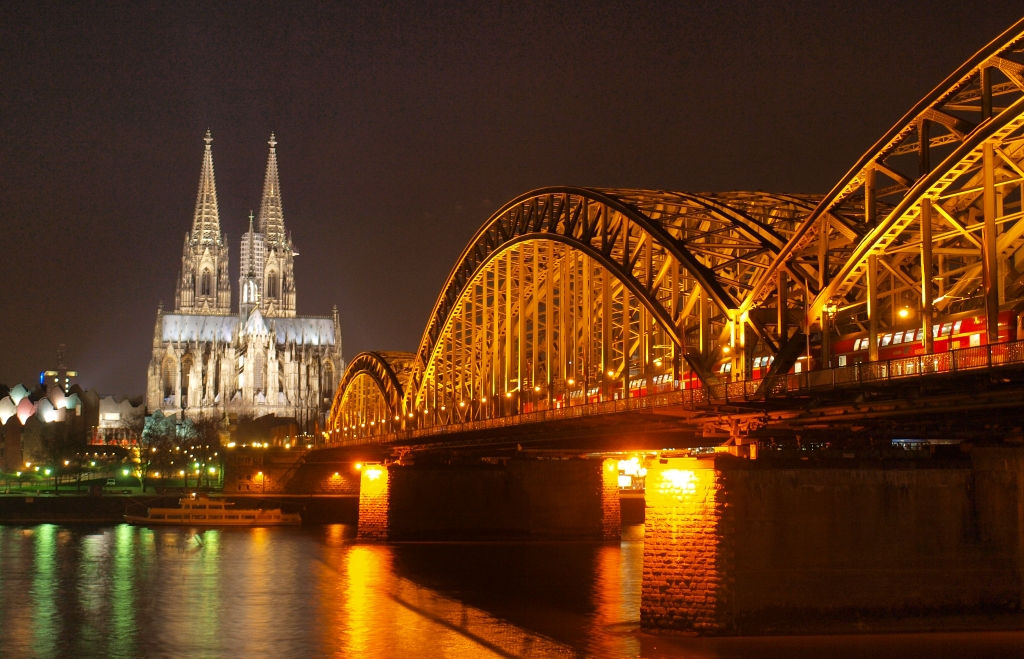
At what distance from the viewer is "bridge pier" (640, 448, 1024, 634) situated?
132ft

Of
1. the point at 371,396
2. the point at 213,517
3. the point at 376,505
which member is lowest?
the point at 213,517

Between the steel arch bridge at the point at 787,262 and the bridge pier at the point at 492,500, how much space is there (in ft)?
17.5

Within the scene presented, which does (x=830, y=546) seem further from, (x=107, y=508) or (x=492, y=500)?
(x=107, y=508)

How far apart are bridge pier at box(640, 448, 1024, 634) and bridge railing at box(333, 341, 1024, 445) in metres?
2.62

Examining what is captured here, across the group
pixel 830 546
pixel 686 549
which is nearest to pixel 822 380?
pixel 830 546

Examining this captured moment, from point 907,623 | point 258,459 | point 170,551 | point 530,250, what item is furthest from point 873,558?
point 258,459

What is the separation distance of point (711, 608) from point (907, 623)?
20.5 feet

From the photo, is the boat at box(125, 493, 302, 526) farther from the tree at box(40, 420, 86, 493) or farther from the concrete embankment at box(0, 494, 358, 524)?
the tree at box(40, 420, 86, 493)

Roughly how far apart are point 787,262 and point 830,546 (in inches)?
418

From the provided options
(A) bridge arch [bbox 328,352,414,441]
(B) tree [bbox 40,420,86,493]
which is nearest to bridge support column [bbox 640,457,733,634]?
(A) bridge arch [bbox 328,352,414,441]

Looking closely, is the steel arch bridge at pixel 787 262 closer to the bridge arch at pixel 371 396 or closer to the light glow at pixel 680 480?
the light glow at pixel 680 480

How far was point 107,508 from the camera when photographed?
121 metres

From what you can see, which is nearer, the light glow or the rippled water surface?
the light glow

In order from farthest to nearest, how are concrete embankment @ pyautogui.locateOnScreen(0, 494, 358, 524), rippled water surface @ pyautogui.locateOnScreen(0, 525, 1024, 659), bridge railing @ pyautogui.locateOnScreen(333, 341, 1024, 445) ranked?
concrete embankment @ pyautogui.locateOnScreen(0, 494, 358, 524)
rippled water surface @ pyautogui.locateOnScreen(0, 525, 1024, 659)
bridge railing @ pyautogui.locateOnScreen(333, 341, 1024, 445)
